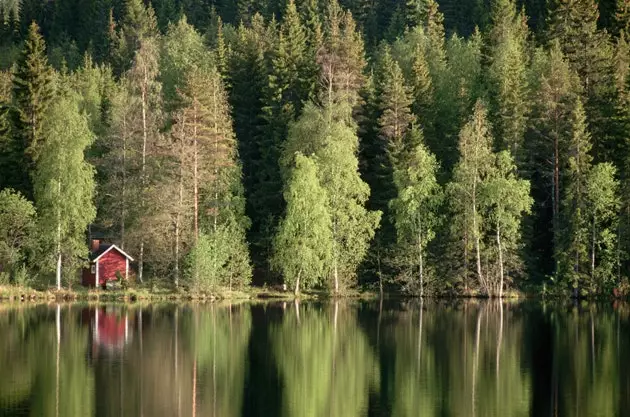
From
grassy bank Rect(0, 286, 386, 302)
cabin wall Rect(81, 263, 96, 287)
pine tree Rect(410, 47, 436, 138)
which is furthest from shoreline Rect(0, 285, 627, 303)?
pine tree Rect(410, 47, 436, 138)

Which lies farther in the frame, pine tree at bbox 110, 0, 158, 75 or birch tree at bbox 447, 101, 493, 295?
pine tree at bbox 110, 0, 158, 75

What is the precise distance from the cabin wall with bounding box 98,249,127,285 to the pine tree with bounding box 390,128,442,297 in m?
20.7

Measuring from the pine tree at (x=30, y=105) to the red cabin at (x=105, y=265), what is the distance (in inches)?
347

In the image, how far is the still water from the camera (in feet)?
124

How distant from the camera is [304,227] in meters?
81.5

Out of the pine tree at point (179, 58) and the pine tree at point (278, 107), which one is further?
the pine tree at point (179, 58)

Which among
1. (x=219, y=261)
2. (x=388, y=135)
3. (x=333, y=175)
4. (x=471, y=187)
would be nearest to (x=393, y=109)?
(x=388, y=135)

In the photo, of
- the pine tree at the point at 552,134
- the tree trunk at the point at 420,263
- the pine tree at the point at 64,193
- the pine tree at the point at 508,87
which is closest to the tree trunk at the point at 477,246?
the tree trunk at the point at 420,263

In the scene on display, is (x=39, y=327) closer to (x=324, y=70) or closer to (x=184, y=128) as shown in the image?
(x=184, y=128)

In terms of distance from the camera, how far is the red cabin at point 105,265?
80500mm

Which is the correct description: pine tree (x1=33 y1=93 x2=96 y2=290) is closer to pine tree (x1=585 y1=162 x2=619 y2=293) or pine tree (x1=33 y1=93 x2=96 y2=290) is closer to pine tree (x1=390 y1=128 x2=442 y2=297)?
pine tree (x1=390 y1=128 x2=442 y2=297)

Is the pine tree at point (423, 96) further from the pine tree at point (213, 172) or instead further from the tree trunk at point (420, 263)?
the pine tree at point (213, 172)

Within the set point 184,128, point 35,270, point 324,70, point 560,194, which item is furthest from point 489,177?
point 35,270

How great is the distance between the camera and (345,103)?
289 feet
